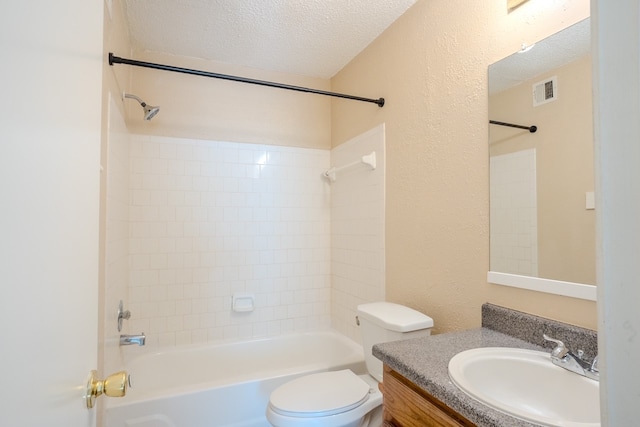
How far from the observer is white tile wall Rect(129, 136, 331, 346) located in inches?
92.1

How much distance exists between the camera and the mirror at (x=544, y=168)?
1.07 m

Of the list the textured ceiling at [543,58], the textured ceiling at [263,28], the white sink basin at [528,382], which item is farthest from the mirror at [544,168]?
the textured ceiling at [263,28]

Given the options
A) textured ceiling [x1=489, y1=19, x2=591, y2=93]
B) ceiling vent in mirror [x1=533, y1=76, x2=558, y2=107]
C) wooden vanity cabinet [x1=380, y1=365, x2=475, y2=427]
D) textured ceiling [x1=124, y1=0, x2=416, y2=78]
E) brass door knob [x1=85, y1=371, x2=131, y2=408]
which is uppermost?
textured ceiling [x1=124, y1=0, x2=416, y2=78]

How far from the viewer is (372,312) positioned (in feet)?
5.59

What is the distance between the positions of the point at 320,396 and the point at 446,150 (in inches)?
51.4

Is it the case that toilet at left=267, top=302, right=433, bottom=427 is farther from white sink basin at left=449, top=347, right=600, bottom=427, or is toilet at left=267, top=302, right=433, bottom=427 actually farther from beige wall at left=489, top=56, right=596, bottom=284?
beige wall at left=489, top=56, right=596, bottom=284

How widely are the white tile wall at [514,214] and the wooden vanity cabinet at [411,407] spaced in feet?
2.06

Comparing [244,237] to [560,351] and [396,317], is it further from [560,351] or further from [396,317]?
[560,351]

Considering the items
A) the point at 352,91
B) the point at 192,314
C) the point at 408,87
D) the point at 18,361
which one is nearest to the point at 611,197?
the point at 18,361

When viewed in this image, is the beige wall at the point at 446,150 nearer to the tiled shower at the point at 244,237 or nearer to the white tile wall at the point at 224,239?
the tiled shower at the point at 244,237

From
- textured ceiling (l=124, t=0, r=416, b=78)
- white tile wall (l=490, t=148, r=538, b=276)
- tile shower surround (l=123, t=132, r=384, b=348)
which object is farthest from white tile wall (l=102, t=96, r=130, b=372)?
white tile wall (l=490, t=148, r=538, b=276)

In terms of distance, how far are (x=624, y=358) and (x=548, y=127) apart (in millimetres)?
1126

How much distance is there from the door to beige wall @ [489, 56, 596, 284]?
53.1 inches

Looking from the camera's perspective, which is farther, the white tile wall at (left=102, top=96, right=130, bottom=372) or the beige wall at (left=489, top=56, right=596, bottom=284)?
the white tile wall at (left=102, top=96, right=130, bottom=372)
